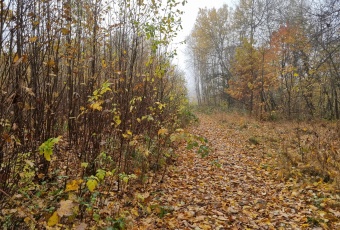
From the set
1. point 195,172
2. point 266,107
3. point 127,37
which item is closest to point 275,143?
point 195,172

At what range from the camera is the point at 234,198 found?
452 centimetres

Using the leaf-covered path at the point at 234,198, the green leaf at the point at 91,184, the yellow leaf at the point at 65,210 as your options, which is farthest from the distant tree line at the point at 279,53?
the yellow leaf at the point at 65,210

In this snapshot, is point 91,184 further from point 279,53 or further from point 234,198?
point 279,53

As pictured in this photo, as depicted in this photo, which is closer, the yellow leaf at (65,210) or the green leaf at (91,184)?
the yellow leaf at (65,210)

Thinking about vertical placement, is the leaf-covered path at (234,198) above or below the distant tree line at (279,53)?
below

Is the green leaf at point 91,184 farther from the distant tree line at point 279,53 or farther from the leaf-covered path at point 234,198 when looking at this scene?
the distant tree line at point 279,53

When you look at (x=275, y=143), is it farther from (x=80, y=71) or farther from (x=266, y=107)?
(x=266, y=107)

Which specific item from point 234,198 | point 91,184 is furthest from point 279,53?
point 91,184

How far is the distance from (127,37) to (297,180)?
16.0 ft

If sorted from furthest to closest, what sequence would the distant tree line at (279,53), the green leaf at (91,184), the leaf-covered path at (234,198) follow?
the distant tree line at (279,53)
the leaf-covered path at (234,198)
the green leaf at (91,184)

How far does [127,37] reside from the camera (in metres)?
5.14

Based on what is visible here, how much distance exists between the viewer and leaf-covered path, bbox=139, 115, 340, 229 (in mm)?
3623

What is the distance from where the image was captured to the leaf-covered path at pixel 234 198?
11.9 feet

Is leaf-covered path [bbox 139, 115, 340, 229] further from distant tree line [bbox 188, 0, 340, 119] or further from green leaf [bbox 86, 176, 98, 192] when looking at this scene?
distant tree line [bbox 188, 0, 340, 119]
